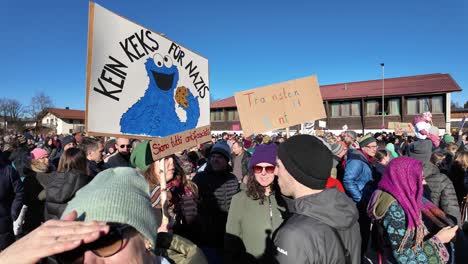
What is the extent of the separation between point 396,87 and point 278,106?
36136 millimetres

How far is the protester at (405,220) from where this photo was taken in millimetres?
2660

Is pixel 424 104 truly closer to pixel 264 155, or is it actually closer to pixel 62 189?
pixel 264 155

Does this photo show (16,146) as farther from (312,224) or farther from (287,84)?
(312,224)

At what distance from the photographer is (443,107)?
3164 centimetres

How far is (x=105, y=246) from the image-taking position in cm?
109

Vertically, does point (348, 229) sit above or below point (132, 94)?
below

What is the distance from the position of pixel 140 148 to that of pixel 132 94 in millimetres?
840

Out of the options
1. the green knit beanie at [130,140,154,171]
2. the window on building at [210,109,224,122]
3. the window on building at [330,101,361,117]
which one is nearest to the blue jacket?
the green knit beanie at [130,140,154,171]

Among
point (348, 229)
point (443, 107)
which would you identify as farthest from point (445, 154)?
point (443, 107)

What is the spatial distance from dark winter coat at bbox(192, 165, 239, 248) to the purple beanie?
0.85m

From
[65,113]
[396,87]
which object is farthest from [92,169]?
[65,113]

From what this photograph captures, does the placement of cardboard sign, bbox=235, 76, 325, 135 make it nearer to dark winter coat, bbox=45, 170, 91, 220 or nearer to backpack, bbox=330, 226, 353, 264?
dark winter coat, bbox=45, 170, 91, 220

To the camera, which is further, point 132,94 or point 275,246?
point 132,94

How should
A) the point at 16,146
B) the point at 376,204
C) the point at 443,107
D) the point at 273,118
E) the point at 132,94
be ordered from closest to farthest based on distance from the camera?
1. the point at 132,94
2. the point at 376,204
3. the point at 273,118
4. the point at 16,146
5. the point at 443,107
